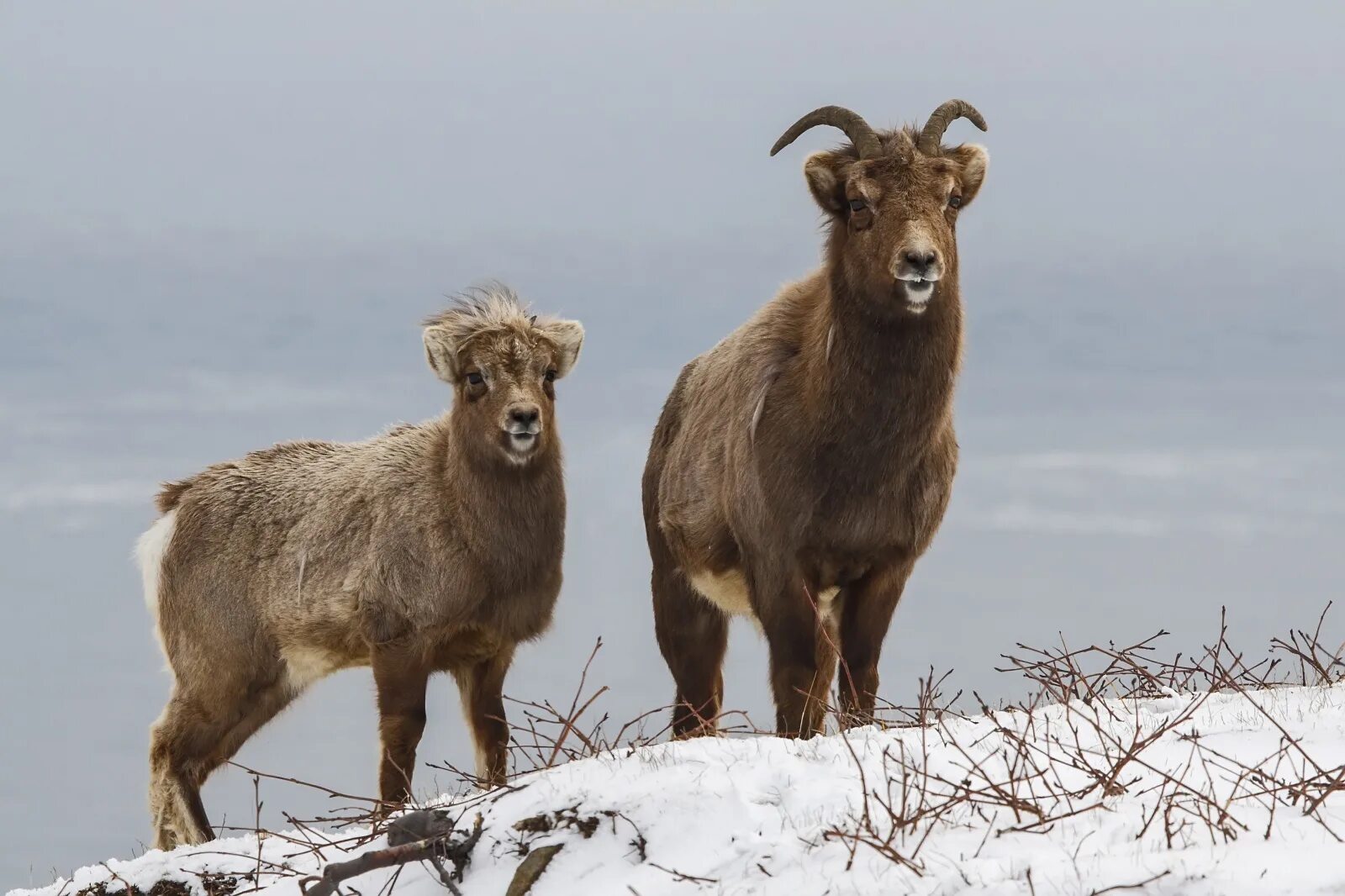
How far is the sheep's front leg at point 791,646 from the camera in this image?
29.9 ft

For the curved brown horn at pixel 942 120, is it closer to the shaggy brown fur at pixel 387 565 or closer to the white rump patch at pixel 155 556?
the shaggy brown fur at pixel 387 565

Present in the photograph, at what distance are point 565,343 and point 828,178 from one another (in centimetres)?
248

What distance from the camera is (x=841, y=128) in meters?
9.68

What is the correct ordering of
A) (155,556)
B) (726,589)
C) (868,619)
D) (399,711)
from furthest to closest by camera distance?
1. (155,556)
2. (726,589)
3. (399,711)
4. (868,619)

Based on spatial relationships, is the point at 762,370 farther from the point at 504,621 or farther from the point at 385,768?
the point at 385,768

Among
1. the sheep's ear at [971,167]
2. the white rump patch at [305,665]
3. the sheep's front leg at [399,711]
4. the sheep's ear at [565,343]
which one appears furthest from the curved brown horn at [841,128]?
the white rump patch at [305,665]

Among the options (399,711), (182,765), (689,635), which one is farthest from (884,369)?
(182,765)

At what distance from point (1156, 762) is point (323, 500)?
7167 mm

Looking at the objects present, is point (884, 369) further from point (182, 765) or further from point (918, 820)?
point (182, 765)

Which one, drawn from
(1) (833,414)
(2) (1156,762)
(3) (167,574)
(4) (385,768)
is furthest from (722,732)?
(3) (167,574)

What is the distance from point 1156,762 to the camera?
662 cm

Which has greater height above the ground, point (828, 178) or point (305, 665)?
point (828, 178)

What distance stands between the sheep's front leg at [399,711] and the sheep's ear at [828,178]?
166 inches

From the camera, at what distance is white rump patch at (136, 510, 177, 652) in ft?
41.4
